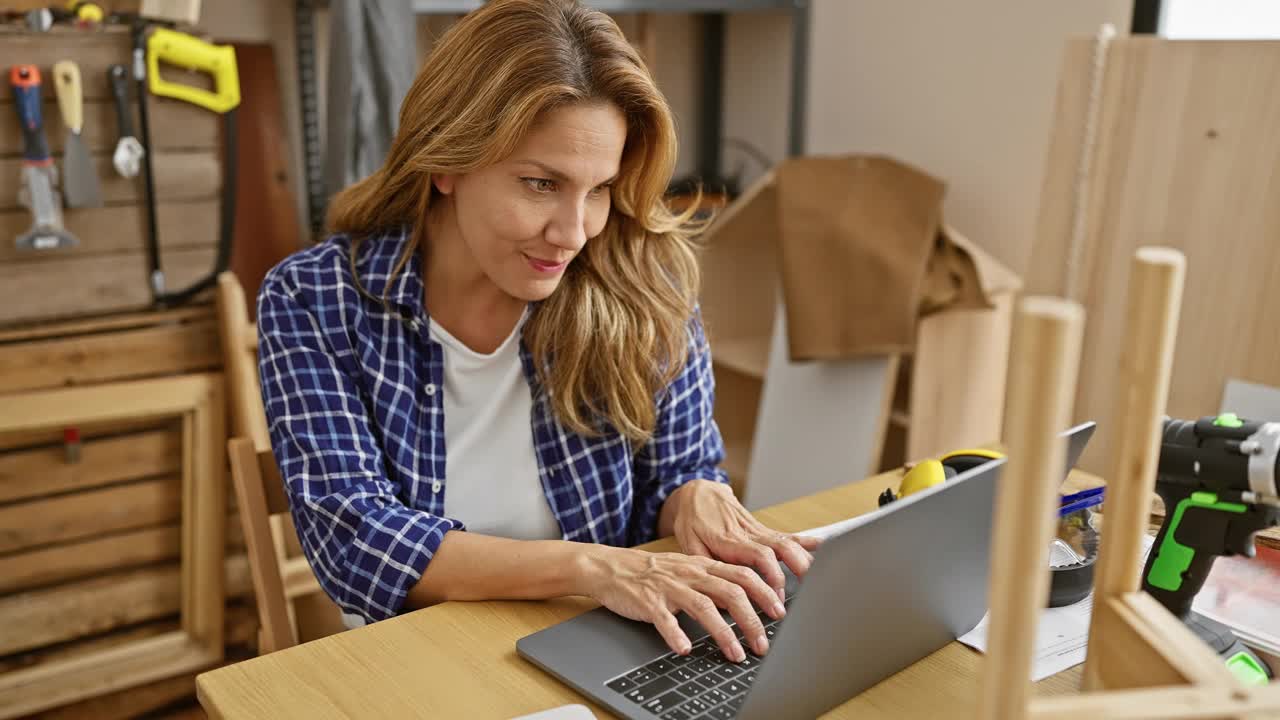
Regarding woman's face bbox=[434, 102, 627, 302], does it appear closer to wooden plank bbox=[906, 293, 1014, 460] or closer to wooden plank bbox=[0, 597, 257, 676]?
wooden plank bbox=[906, 293, 1014, 460]

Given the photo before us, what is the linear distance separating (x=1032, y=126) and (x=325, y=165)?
61.1 inches

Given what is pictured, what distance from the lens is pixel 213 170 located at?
2.07 meters

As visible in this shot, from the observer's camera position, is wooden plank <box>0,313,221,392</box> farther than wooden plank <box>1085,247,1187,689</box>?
Yes

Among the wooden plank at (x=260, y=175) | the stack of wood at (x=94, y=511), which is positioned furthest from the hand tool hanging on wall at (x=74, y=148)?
the wooden plank at (x=260, y=175)

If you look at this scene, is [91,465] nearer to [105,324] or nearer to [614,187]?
[105,324]

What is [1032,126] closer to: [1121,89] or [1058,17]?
[1058,17]

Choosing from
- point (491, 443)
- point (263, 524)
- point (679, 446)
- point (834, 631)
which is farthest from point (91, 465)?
A: point (834, 631)

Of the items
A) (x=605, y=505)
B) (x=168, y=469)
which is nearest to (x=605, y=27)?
(x=605, y=505)

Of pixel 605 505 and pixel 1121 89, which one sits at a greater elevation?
pixel 1121 89

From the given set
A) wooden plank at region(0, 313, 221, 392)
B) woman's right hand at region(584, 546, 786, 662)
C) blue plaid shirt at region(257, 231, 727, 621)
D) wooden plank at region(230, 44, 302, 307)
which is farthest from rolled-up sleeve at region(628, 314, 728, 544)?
wooden plank at region(230, 44, 302, 307)

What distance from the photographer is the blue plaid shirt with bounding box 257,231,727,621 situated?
3.76ft

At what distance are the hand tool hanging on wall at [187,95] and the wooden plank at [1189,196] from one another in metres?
1.54

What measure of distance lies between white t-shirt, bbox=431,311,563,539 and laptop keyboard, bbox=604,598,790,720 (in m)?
0.45

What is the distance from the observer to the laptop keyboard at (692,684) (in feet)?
2.82
